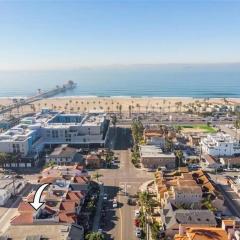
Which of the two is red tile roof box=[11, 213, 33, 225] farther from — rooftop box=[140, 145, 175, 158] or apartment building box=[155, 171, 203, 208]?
rooftop box=[140, 145, 175, 158]

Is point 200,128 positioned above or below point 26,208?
below

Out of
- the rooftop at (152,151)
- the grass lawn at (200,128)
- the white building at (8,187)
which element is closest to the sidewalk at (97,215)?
the white building at (8,187)

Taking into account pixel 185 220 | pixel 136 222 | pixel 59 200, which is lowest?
pixel 136 222

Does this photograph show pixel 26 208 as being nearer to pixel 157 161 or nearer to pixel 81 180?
pixel 81 180

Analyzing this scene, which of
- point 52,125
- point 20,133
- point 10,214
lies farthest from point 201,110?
point 10,214

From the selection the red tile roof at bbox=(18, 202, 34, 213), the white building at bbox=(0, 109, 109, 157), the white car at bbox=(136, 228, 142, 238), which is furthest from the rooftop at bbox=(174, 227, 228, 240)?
the white building at bbox=(0, 109, 109, 157)

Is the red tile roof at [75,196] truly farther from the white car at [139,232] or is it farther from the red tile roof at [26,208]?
the white car at [139,232]

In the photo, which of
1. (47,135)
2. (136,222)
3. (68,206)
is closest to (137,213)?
(136,222)

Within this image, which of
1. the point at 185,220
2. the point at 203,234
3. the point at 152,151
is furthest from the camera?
the point at 152,151

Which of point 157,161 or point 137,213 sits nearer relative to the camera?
point 137,213
